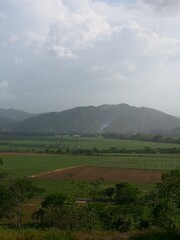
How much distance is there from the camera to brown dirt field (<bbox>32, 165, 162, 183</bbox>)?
5219cm

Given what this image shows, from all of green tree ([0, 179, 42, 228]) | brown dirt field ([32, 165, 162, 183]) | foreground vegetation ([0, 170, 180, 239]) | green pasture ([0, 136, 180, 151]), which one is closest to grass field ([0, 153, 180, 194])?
brown dirt field ([32, 165, 162, 183])

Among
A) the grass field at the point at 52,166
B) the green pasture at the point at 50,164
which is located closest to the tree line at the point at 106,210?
→ the grass field at the point at 52,166

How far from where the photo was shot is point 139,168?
6362 cm

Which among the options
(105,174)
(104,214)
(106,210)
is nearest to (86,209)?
(104,214)

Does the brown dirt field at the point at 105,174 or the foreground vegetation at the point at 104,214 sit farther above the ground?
the foreground vegetation at the point at 104,214

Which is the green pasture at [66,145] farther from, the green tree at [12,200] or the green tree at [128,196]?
the green tree at [12,200]

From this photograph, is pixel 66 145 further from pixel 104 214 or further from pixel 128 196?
pixel 104 214

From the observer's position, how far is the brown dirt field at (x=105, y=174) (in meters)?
52.2

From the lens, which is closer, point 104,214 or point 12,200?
point 104,214

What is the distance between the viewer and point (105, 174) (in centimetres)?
5725

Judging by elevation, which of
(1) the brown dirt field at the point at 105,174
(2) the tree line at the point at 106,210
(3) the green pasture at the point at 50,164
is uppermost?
(2) the tree line at the point at 106,210

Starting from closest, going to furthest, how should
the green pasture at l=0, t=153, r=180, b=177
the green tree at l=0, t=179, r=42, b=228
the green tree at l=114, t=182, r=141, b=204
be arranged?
the green tree at l=0, t=179, r=42, b=228, the green tree at l=114, t=182, r=141, b=204, the green pasture at l=0, t=153, r=180, b=177

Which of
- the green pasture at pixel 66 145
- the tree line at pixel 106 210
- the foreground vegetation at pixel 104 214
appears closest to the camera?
the foreground vegetation at pixel 104 214

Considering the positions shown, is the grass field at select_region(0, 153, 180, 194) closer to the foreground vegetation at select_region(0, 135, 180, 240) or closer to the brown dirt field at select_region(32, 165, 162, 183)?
the foreground vegetation at select_region(0, 135, 180, 240)
